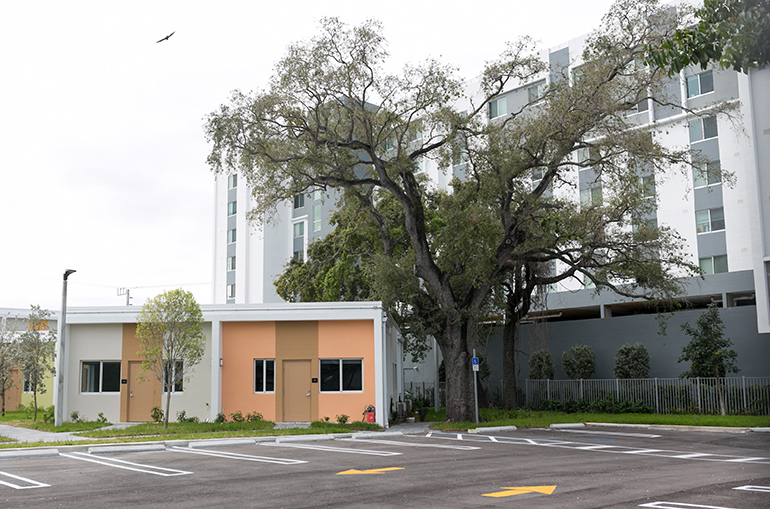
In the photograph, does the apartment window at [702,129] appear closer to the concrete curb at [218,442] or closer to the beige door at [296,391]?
the beige door at [296,391]

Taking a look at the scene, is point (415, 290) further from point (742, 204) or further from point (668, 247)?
point (742, 204)

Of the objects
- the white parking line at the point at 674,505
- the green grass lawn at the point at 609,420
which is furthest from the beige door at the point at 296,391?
the white parking line at the point at 674,505

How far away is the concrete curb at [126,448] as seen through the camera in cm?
1748

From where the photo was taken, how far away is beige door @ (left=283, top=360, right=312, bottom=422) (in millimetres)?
25172

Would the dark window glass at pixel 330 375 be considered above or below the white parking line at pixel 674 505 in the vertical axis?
above

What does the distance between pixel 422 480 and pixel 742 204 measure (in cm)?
3054

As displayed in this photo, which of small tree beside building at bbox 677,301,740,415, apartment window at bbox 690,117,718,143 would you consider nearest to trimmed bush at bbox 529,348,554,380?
small tree beside building at bbox 677,301,740,415

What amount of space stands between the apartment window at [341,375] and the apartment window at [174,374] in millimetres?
5194

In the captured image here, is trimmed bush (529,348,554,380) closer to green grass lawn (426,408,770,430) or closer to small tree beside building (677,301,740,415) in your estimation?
green grass lawn (426,408,770,430)

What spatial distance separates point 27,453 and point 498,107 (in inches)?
1522

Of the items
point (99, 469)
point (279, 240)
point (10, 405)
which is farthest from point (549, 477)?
point (279, 240)

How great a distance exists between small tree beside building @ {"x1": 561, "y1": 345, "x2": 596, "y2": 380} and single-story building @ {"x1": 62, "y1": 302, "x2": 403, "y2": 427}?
12713mm

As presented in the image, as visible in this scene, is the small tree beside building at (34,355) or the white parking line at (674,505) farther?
the small tree beside building at (34,355)

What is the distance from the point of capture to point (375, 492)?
10375mm
